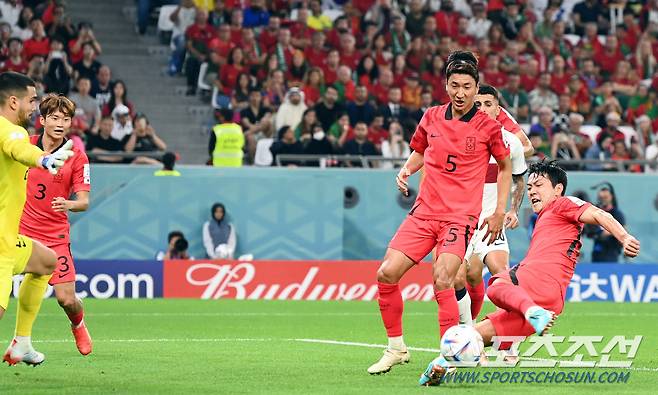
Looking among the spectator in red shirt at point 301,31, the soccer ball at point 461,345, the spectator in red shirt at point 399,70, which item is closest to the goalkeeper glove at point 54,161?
the soccer ball at point 461,345

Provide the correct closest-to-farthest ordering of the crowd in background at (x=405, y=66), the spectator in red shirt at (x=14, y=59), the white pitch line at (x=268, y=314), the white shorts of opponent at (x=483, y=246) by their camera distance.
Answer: the white shorts of opponent at (x=483, y=246), the white pitch line at (x=268, y=314), the spectator in red shirt at (x=14, y=59), the crowd in background at (x=405, y=66)

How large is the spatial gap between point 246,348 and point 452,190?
317 centimetres

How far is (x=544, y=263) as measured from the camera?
32.4 ft

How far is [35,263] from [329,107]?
540 inches

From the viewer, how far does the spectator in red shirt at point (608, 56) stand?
27344mm

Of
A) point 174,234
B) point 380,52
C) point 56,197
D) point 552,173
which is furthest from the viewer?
point 380,52

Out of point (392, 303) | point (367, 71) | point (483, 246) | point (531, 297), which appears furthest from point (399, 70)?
point (531, 297)

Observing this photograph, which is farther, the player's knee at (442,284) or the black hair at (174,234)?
the black hair at (174,234)

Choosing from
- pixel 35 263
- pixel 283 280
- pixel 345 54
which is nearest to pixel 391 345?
pixel 35 263

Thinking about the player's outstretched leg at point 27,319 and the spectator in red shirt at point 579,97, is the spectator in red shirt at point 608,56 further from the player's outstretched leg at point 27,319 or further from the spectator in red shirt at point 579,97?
the player's outstretched leg at point 27,319

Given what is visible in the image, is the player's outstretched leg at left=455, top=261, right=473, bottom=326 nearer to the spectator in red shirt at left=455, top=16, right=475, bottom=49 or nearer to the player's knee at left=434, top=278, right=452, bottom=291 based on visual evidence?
the player's knee at left=434, top=278, right=452, bottom=291

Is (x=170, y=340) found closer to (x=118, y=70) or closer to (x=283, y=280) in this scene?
(x=283, y=280)

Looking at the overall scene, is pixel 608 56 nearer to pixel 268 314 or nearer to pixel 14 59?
pixel 14 59

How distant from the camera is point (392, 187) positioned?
2148 cm
